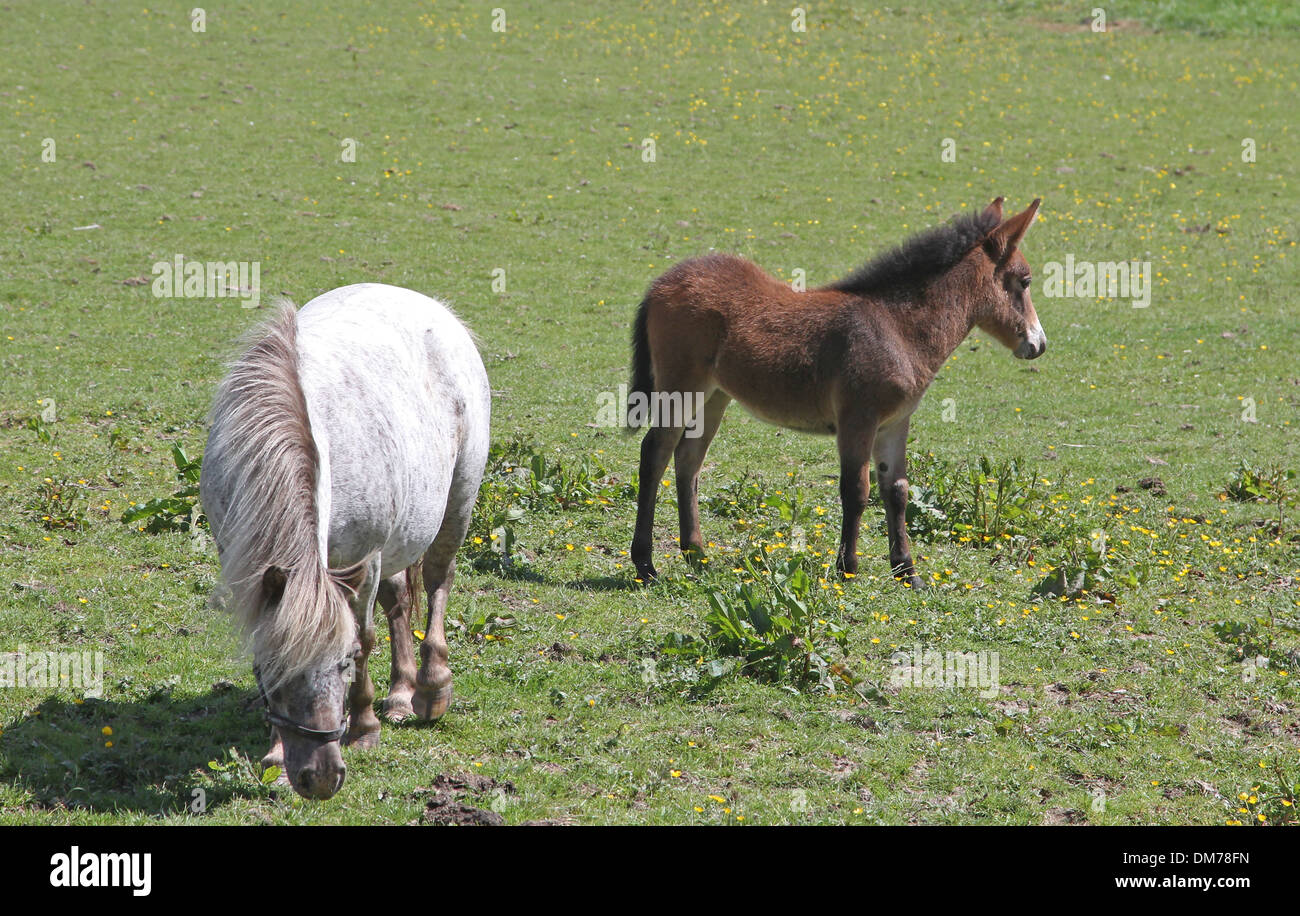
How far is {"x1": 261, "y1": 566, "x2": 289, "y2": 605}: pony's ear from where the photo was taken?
165 inches

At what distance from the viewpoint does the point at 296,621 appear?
412 centimetres

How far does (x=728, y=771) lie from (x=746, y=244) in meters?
12.8

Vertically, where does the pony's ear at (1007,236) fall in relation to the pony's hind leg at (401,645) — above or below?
above

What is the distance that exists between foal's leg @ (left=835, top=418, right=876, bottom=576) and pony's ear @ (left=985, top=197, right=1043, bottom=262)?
1.66 m

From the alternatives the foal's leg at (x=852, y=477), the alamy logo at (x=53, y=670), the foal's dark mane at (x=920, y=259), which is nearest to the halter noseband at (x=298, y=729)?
the alamy logo at (x=53, y=670)

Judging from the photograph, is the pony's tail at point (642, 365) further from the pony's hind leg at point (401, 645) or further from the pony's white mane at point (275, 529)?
the pony's white mane at point (275, 529)

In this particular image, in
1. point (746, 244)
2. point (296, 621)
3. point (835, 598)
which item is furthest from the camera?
point (746, 244)

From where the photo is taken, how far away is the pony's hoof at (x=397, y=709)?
19.5 feet

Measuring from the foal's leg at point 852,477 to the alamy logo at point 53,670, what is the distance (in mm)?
4551

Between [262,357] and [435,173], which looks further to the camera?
[435,173]

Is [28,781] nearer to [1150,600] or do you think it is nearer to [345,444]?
[345,444]

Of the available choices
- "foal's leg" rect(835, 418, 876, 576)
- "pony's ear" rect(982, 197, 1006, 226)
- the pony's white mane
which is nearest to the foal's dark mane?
"pony's ear" rect(982, 197, 1006, 226)

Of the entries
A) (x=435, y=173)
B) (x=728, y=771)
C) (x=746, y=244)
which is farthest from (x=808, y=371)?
(x=435, y=173)
